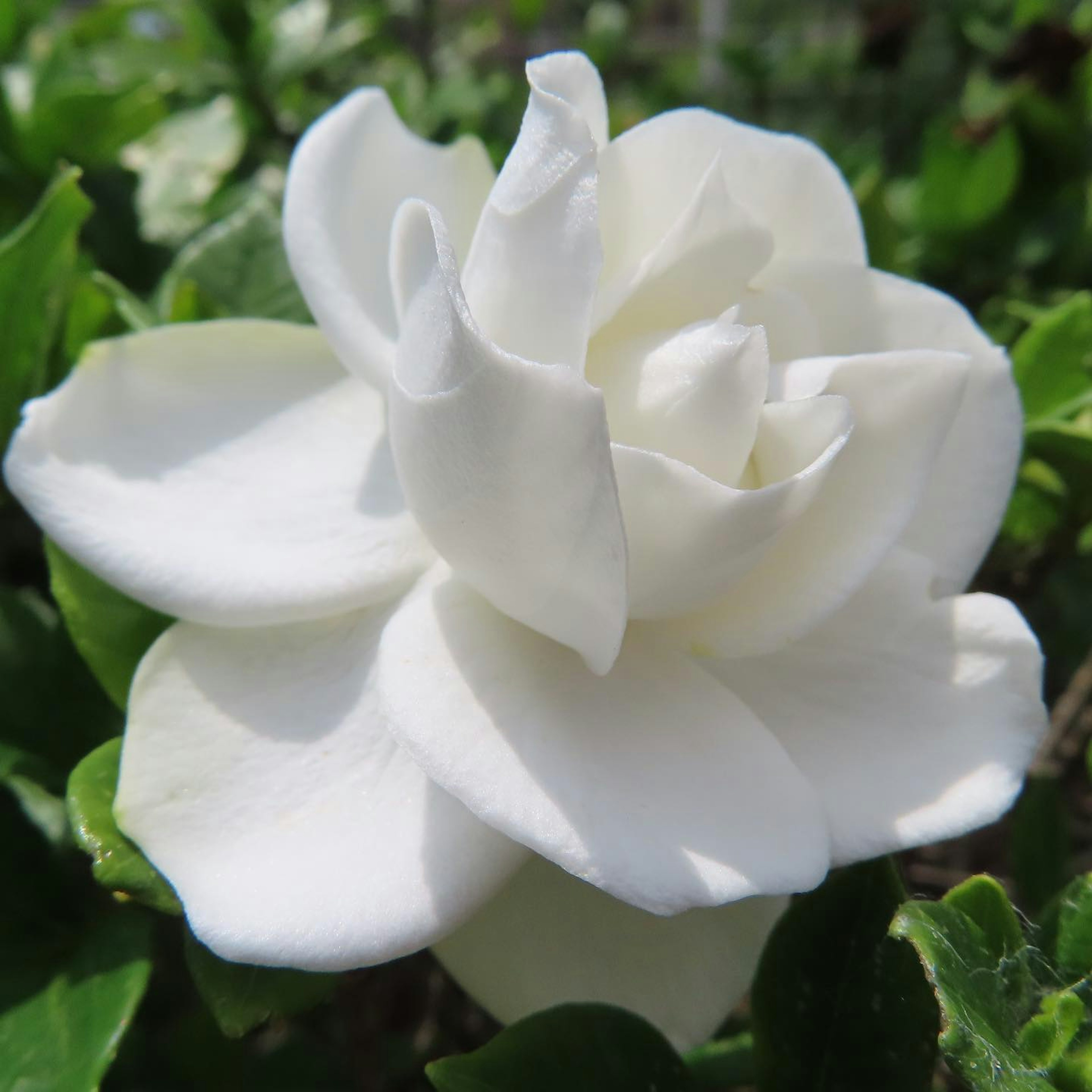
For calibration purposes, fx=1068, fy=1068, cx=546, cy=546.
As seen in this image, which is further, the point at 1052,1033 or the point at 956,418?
the point at 956,418

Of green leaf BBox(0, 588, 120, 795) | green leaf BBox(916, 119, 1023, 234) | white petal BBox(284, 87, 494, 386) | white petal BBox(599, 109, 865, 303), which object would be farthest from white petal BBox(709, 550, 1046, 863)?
green leaf BBox(916, 119, 1023, 234)

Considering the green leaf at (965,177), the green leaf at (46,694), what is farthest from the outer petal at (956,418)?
the green leaf at (965,177)

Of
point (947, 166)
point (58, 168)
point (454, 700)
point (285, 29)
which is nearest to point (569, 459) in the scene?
point (454, 700)

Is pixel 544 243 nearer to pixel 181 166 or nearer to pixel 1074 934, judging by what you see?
pixel 1074 934

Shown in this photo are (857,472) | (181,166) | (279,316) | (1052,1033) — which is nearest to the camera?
(1052,1033)

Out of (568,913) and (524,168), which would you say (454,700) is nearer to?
(568,913)

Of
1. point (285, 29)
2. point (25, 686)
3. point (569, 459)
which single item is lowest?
point (25, 686)

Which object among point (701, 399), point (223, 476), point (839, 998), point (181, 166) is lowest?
point (839, 998)

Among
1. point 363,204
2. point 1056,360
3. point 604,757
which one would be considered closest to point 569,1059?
point 604,757
